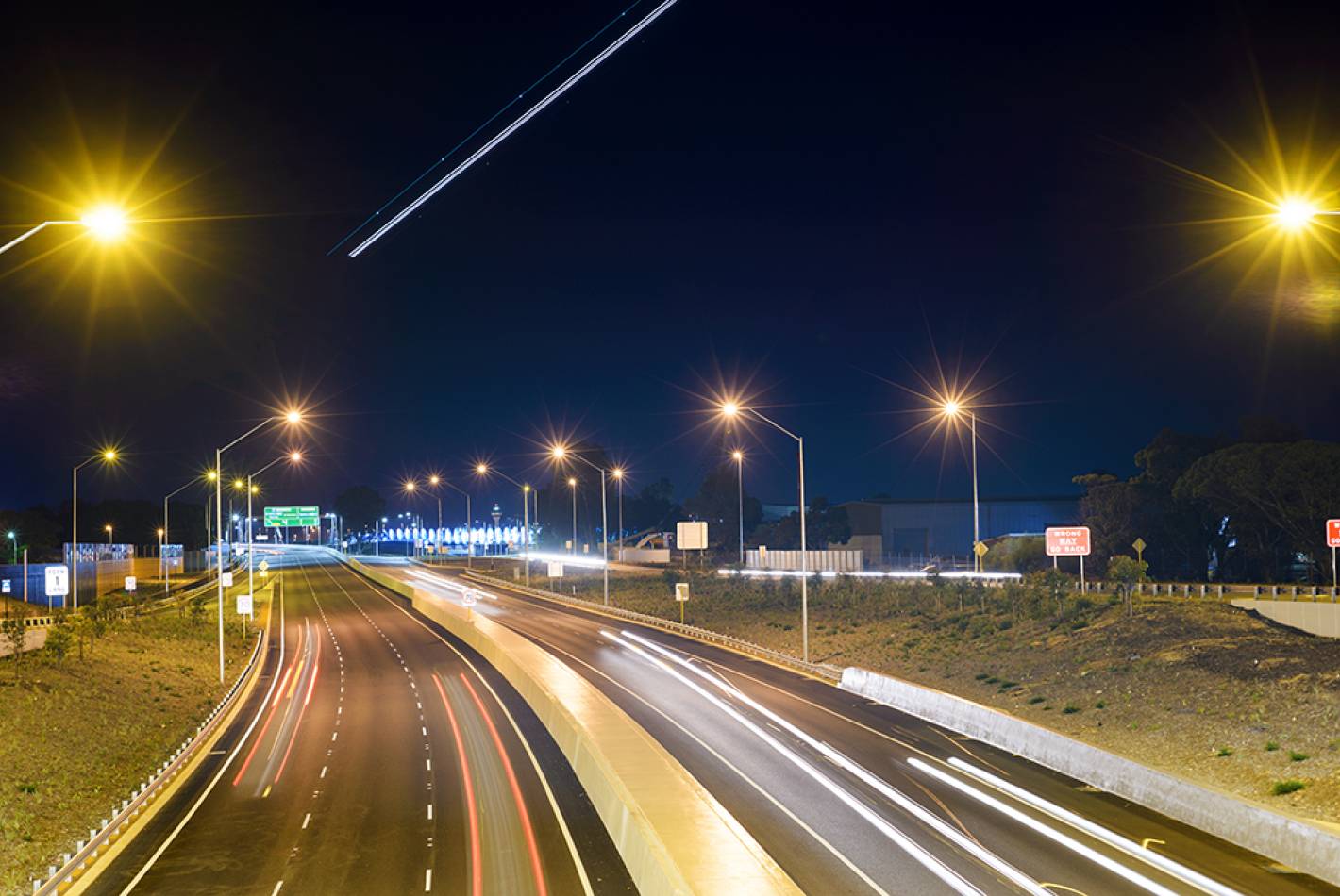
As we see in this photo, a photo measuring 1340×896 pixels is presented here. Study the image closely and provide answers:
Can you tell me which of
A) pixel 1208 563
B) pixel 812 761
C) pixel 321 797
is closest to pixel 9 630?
pixel 321 797

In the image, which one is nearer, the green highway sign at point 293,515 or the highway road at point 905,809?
the highway road at point 905,809

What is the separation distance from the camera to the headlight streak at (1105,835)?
18094mm

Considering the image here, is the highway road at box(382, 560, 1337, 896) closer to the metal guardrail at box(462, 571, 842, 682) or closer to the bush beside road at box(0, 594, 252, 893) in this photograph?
the metal guardrail at box(462, 571, 842, 682)

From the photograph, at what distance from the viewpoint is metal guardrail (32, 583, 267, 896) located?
20500 millimetres

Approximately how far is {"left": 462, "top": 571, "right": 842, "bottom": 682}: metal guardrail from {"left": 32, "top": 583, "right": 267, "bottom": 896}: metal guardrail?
77.0 ft

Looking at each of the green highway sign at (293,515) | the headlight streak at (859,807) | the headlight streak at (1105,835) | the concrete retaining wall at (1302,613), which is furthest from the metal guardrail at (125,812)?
the green highway sign at (293,515)

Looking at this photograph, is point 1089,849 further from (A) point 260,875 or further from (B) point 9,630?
(B) point 9,630

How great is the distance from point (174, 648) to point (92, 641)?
19.5 ft

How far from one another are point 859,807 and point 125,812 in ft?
56.5

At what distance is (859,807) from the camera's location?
2347cm

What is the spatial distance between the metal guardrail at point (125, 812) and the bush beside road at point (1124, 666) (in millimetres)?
23093

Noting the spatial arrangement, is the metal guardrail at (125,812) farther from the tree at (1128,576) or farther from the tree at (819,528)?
the tree at (819,528)

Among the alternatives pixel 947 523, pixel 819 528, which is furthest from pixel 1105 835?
pixel 819 528

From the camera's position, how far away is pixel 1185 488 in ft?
246
